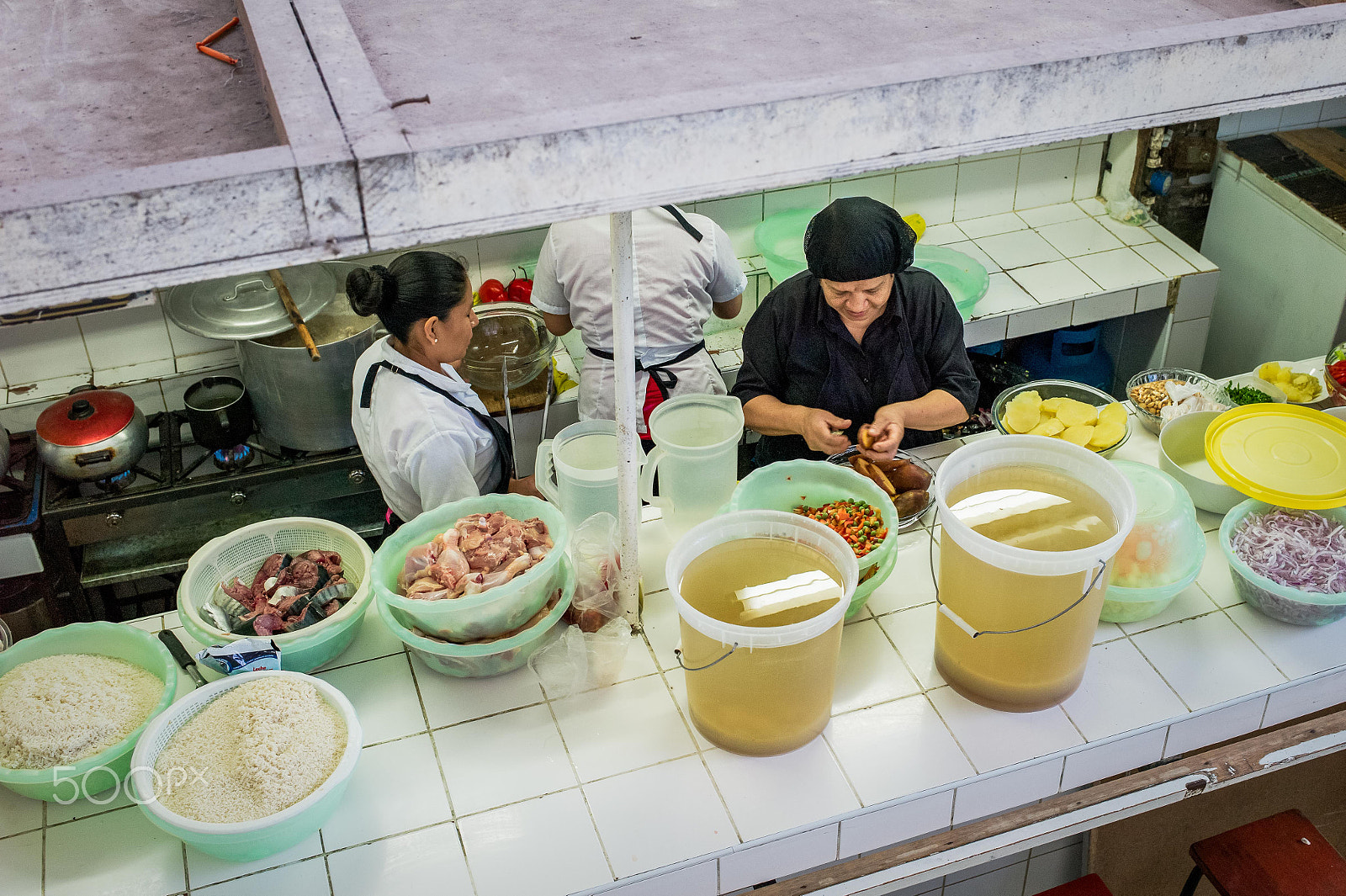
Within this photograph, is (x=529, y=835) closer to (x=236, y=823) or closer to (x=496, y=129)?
(x=236, y=823)

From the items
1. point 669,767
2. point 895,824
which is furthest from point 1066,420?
point 669,767

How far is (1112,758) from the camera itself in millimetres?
2252

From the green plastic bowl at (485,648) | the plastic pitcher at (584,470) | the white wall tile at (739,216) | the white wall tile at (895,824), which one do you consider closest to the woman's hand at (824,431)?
the plastic pitcher at (584,470)

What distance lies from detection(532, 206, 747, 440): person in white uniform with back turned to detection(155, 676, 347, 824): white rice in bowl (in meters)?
1.56

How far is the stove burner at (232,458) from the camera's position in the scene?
3.92 meters

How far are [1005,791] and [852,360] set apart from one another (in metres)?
1.31

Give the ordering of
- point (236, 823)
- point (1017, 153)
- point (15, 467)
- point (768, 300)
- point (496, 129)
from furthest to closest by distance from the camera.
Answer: point (1017, 153) → point (15, 467) → point (768, 300) → point (236, 823) → point (496, 129)

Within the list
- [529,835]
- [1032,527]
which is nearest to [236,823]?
[529,835]

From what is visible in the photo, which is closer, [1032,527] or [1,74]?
[1,74]

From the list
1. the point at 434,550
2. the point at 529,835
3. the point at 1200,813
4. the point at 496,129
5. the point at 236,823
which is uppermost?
the point at 496,129

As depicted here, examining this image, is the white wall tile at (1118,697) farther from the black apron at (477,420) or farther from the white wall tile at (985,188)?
the white wall tile at (985,188)

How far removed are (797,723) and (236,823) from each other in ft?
3.38

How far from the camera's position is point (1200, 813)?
10.9 ft

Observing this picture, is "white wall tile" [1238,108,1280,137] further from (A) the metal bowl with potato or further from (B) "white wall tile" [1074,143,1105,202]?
(A) the metal bowl with potato
